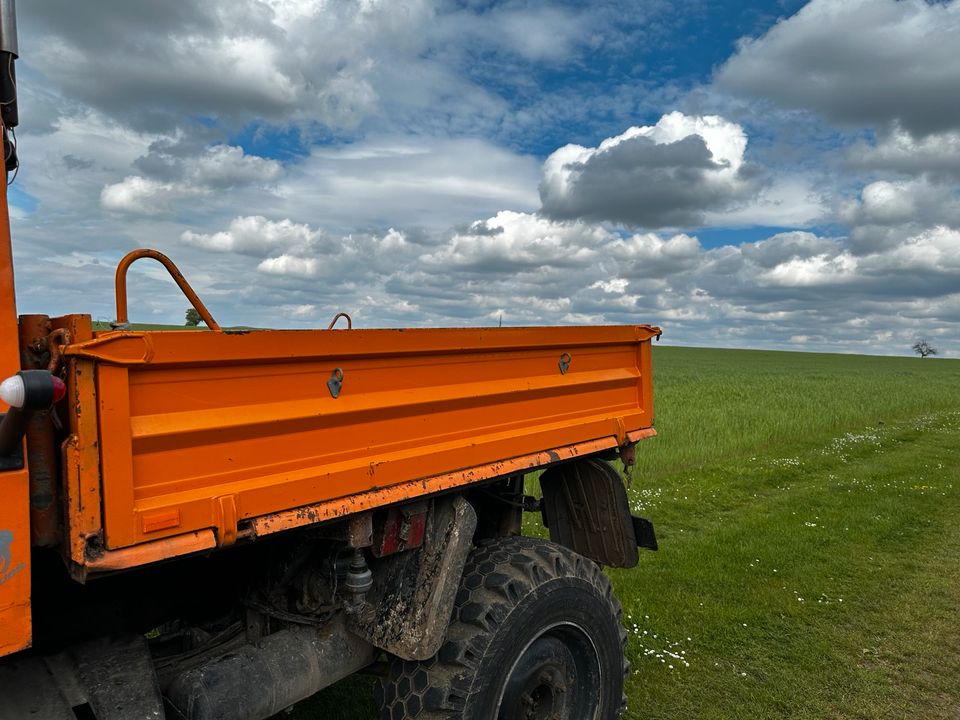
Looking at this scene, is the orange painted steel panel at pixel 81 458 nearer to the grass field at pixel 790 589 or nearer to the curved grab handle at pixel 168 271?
the curved grab handle at pixel 168 271

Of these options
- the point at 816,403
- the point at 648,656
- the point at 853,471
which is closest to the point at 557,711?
the point at 648,656

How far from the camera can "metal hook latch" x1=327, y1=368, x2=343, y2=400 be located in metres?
2.67

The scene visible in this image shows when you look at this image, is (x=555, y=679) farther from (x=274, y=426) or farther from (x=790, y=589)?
(x=790, y=589)

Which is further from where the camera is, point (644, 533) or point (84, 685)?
point (644, 533)

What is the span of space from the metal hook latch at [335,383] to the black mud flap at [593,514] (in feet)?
6.63

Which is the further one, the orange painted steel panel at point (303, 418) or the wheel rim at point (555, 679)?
the wheel rim at point (555, 679)

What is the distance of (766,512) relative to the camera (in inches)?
331

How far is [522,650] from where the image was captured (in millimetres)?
3074

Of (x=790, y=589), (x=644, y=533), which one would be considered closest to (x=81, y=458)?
(x=644, y=533)

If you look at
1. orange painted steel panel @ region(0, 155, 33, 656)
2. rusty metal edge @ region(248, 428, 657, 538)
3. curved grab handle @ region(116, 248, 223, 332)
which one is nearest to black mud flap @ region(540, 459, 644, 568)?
rusty metal edge @ region(248, 428, 657, 538)

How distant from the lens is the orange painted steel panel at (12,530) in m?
1.92

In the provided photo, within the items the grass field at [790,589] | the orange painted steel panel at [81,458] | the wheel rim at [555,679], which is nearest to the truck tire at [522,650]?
the wheel rim at [555,679]

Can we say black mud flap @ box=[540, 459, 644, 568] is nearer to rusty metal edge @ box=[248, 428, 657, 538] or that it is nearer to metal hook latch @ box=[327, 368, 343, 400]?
rusty metal edge @ box=[248, 428, 657, 538]

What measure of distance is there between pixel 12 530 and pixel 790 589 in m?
5.71
